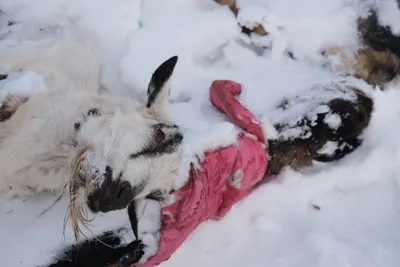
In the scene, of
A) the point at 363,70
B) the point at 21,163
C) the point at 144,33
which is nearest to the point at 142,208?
the point at 21,163

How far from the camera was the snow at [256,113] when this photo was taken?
3.71 m

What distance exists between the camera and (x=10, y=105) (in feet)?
11.5

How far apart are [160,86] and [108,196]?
0.81m

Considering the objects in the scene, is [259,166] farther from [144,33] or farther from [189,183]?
[144,33]

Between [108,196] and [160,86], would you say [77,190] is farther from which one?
[160,86]

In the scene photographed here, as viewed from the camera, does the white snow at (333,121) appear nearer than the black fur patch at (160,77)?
No

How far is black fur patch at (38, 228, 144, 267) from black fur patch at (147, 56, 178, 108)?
3.03 feet

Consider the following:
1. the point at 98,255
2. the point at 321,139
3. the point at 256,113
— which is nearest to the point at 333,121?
the point at 321,139

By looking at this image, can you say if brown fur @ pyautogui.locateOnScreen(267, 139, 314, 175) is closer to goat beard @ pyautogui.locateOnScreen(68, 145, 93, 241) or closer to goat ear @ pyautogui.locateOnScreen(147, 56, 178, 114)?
goat ear @ pyautogui.locateOnScreen(147, 56, 178, 114)

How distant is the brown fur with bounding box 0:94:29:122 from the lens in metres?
3.49

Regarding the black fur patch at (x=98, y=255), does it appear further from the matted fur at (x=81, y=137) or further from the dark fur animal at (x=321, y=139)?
the dark fur animal at (x=321, y=139)

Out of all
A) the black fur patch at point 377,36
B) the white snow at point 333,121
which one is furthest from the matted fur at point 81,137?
the black fur patch at point 377,36

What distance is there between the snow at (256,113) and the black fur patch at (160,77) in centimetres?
42

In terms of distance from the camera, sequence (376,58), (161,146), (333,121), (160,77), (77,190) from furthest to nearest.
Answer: (376,58) → (333,121) → (160,77) → (161,146) → (77,190)
